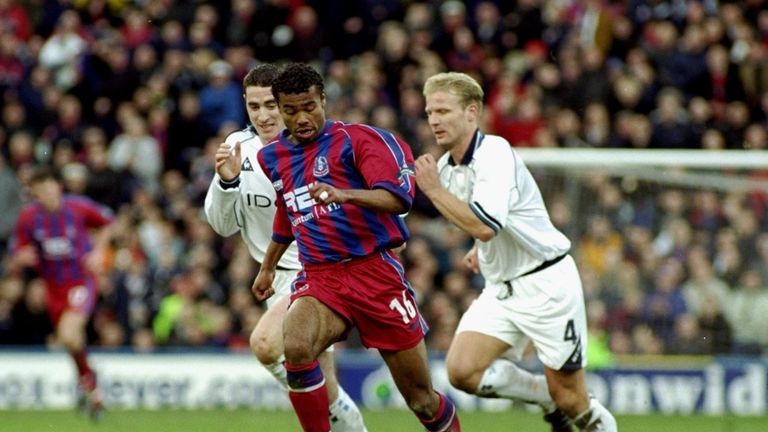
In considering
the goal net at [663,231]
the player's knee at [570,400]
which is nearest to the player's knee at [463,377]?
the player's knee at [570,400]

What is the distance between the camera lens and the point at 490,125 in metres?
18.5

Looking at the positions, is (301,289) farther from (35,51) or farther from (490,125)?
(35,51)

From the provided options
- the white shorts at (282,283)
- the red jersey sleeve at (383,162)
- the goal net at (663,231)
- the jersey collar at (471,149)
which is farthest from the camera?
the goal net at (663,231)

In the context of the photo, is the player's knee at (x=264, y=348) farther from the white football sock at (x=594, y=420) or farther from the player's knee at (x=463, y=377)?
the white football sock at (x=594, y=420)

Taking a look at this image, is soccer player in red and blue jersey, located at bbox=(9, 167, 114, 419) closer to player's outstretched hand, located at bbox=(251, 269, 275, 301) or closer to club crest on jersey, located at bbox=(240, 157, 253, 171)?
club crest on jersey, located at bbox=(240, 157, 253, 171)

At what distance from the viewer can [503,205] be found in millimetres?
8891

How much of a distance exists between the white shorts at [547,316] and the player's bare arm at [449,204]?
2.77 ft

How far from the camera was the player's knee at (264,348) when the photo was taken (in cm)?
936

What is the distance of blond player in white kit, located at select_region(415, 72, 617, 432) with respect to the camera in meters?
9.18

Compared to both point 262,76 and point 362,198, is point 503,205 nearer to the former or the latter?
point 362,198

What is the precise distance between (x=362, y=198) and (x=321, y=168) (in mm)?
421

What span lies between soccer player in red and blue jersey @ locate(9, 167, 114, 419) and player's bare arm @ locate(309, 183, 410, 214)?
712 cm

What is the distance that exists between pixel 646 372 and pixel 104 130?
7.73 meters

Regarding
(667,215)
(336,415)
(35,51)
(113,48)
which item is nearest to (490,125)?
(667,215)
